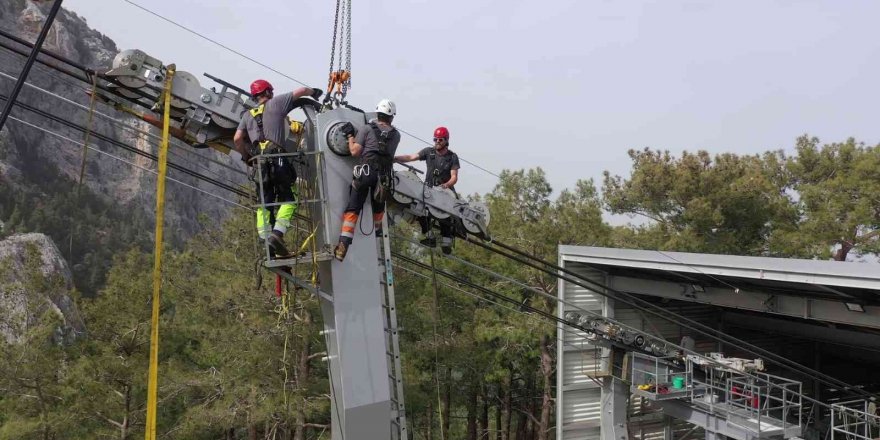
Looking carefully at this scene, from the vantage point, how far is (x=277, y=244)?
4.77 metres

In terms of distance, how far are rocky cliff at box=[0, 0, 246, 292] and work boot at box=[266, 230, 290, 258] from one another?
3840cm

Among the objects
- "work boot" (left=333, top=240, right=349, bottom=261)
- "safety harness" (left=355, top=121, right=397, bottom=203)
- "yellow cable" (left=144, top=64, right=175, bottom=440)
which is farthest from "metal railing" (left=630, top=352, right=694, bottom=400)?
"yellow cable" (left=144, top=64, right=175, bottom=440)

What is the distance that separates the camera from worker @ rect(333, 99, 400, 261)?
4.78 metres

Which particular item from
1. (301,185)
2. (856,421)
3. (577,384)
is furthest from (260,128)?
(856,421)

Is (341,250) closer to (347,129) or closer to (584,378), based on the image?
(347,129)

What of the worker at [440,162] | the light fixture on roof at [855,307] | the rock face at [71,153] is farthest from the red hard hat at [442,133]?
the rock face at [71,153]

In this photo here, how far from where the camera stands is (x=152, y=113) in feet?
16.2

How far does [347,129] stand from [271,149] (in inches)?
24.5

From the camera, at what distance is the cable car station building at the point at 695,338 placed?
10234 millimetres

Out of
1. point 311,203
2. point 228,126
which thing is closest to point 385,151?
point 311,203

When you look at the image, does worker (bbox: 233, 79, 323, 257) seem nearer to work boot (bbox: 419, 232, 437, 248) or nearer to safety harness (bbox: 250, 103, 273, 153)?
safety harness (bbox: 250, 103, 273, 153)

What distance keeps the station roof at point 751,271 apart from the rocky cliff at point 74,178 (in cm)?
3367

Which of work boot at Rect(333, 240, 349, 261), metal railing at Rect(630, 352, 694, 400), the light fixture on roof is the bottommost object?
metal railing at Rect(630, 352, 694, 400)

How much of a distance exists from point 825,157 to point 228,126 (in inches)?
999
